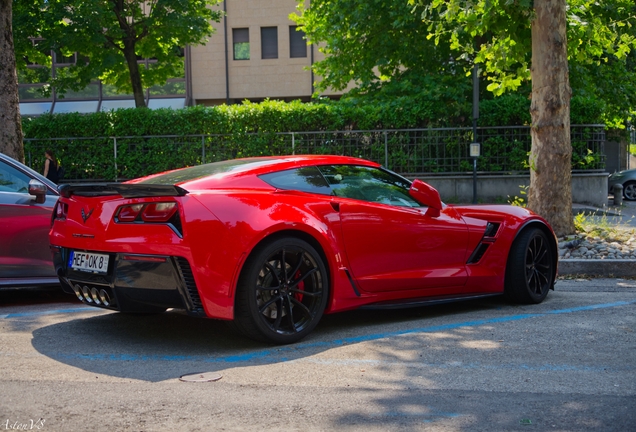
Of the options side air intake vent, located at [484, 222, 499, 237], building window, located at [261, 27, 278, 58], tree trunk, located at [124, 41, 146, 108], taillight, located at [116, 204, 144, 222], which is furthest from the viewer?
building window, located at [261, 27, 278, 58]

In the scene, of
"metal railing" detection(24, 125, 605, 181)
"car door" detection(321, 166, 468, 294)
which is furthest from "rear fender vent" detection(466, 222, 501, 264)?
"metal railing" detection(24, 125, 605, 181)

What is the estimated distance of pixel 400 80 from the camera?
72.4 ft

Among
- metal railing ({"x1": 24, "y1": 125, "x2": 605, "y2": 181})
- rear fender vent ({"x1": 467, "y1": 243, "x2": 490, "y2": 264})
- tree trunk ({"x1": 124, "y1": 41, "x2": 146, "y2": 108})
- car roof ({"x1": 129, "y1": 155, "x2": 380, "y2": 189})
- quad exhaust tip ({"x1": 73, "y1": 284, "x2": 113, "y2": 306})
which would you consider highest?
tree trunk ({"x1": 124, "y1": 41, "x2": 146, "y2": 108})

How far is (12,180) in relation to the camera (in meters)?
7.58

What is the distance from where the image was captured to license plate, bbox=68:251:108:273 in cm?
527

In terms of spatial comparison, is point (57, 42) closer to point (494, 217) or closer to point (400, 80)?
point (400, 80)

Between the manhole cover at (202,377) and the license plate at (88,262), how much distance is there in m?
1.05

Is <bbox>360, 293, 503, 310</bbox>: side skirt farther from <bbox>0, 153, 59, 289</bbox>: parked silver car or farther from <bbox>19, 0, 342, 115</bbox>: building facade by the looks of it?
<bbox>19, 0, 342, 115</bbox>: building facade

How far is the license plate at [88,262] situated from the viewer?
5.27 meters

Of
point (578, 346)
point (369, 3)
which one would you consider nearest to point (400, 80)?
point (369, 3)

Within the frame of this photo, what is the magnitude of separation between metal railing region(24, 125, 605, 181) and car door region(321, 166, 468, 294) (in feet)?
43.0

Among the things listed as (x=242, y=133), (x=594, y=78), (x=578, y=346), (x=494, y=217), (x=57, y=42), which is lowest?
(x=578, y=346)

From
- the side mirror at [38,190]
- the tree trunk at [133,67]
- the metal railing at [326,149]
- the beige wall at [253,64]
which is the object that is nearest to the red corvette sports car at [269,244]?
the side mirror at [38,190]

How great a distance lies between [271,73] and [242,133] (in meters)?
17.7
